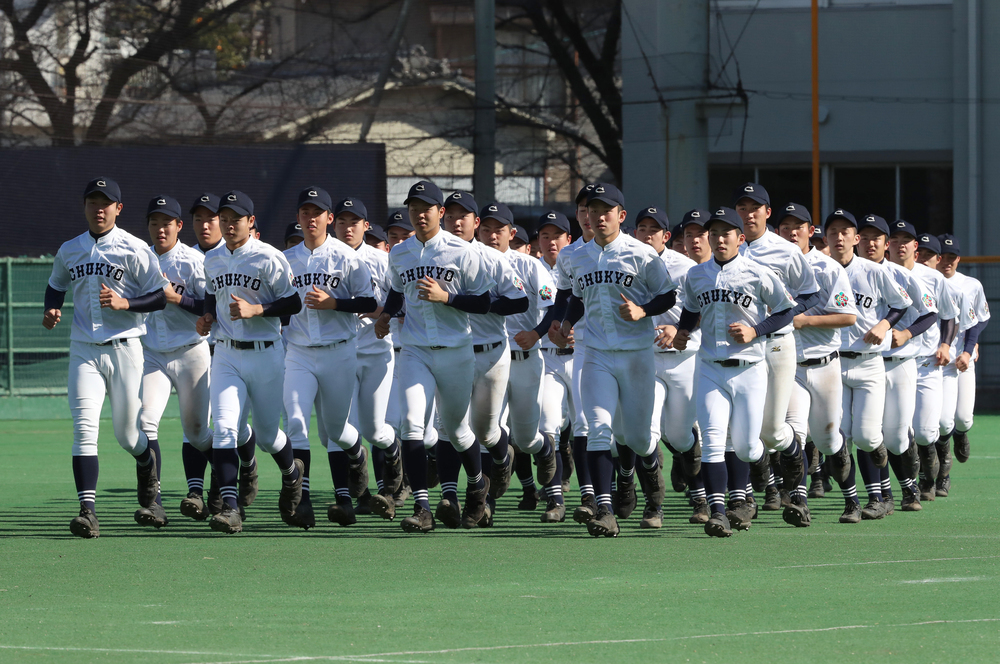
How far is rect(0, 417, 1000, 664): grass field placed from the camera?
19.9 feet

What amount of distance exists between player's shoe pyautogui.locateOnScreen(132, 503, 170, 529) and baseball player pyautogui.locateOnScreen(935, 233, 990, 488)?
6.44m

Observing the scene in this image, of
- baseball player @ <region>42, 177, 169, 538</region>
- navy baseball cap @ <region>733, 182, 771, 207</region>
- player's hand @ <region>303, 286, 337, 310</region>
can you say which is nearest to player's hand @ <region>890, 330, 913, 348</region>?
navy baseball cap @ <region>733, 182, 771, 207</region>

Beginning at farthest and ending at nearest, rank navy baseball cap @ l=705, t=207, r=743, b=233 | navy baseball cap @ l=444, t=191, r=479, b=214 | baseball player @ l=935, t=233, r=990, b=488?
baseball player @ l=935, t=233, r=990, b=488 < navy baseball cap @ l=444, t=191, r=479, b=214 < navy baseball cap @ l=705, t=207, r=743, b=233

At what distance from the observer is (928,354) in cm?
1177

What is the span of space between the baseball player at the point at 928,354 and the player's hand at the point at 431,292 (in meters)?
3.97

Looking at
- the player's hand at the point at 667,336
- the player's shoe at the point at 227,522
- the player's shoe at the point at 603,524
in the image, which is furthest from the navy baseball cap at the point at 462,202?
the player's shoe at the point at 227,522

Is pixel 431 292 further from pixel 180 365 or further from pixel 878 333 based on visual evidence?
pixel 878 333

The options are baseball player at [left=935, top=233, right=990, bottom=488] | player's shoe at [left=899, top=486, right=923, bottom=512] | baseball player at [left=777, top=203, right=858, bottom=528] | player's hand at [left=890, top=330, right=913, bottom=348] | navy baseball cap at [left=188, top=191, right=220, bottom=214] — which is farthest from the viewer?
baseball player at [left=935, top=233, right=990, bottom=488]

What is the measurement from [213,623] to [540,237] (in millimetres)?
6231

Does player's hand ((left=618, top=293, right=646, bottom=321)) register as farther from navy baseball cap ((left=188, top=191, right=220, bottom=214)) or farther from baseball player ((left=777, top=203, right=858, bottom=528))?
navy baseball cap ((left=188, top=191, right=220, bottom=214))

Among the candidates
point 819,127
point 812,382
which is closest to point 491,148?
point 819,127

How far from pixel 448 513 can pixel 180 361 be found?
7.20ft

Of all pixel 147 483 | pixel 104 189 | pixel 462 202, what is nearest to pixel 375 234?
pixel 462 202

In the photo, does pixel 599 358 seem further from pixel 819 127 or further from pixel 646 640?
pixel 819 127
